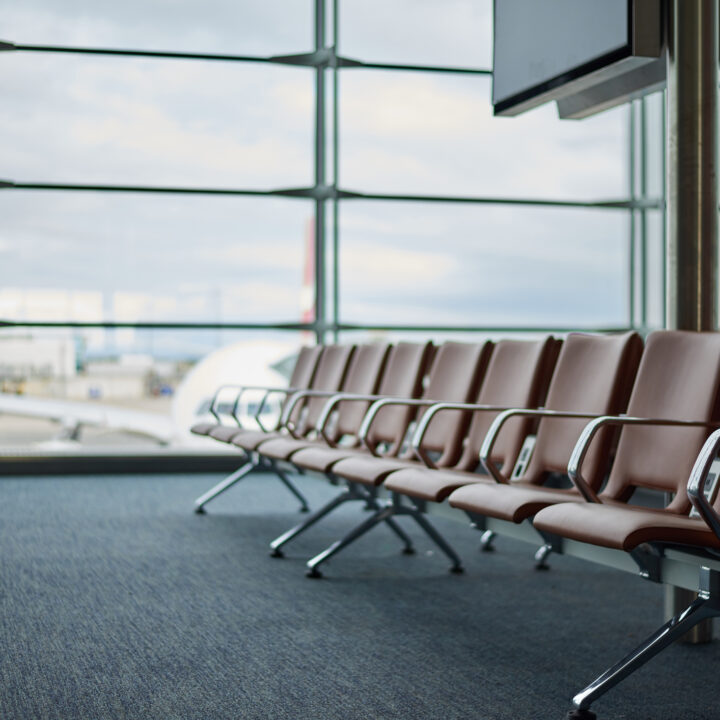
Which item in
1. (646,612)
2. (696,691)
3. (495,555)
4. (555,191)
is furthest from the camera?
(555,191)

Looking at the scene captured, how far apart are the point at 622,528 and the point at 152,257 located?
18.0 feet

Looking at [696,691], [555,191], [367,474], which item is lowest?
[696,691]

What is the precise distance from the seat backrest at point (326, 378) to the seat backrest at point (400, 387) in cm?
58

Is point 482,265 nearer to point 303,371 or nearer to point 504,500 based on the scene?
point 303,371

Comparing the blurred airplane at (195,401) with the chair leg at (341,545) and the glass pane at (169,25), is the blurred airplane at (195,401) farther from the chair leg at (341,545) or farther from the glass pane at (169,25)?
the chair leg at (341,545)

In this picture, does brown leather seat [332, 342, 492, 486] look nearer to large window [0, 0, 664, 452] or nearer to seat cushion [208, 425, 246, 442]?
seat cushion [208, 425, 246, 442]

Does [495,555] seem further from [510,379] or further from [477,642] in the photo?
[477,642]

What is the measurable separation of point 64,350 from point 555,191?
3690 mm

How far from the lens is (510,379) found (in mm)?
3521

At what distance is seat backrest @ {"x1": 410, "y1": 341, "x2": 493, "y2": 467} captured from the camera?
3617 millimetres

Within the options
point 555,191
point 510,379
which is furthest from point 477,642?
point 555,191

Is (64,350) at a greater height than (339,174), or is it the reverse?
(339,174)

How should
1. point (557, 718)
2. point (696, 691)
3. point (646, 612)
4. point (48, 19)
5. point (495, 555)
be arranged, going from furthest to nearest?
point (48, 19) < point (495, 555) < point (646, 612) < point (696, 691) < point (557, 718)

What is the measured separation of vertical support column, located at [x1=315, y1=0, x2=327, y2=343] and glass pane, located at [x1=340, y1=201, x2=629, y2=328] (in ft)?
0.49
